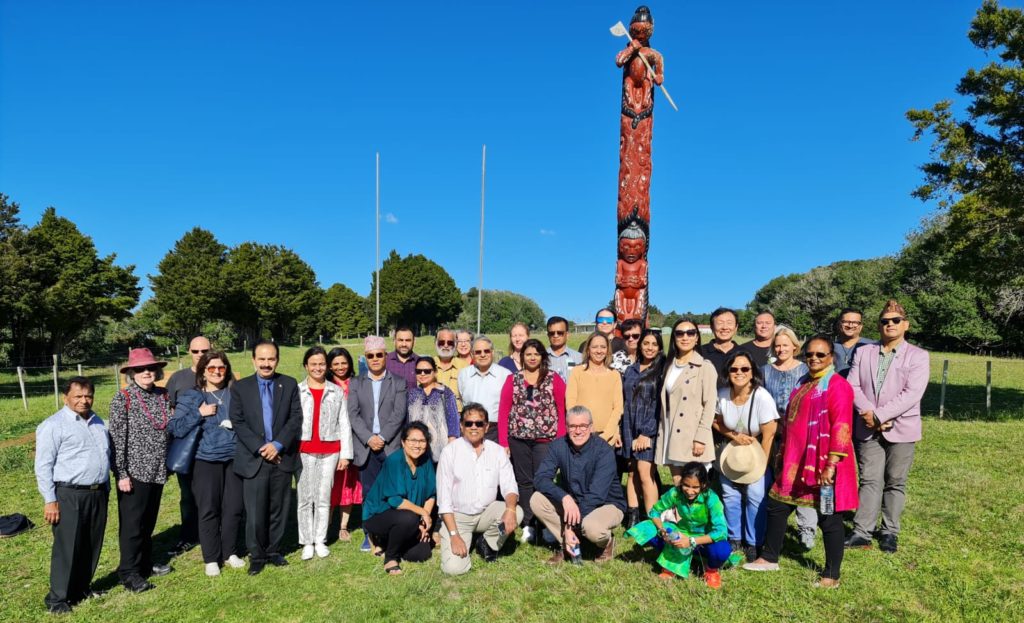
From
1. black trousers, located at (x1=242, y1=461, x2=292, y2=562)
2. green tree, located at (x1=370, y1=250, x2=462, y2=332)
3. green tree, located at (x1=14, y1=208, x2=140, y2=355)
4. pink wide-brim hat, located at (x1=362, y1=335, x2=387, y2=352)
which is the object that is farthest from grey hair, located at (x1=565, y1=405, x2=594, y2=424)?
green tree, located at (x1=370, y1=250, x2=462, y2=332)

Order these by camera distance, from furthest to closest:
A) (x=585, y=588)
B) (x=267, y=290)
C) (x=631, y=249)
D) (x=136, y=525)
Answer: (x=267, y=290)
(x=631, y=249)
(x=136, y=525)
(x=585, y=588)

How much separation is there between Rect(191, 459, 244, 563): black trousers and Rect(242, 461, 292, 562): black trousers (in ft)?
0.39

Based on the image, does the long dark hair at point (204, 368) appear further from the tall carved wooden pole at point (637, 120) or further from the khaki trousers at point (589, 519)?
the tall carved wooden pole at point (637, 120)

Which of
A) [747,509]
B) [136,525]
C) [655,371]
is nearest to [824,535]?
[747,509]

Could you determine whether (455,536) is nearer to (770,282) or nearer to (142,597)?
(142,597)

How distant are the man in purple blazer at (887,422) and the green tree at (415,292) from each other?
51506 mm

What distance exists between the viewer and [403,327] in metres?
5.83

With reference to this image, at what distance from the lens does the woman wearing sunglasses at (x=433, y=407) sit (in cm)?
534

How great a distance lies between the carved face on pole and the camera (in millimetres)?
10531

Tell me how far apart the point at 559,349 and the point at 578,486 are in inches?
65.6

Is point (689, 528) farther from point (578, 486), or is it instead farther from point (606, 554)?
point (578, 486)

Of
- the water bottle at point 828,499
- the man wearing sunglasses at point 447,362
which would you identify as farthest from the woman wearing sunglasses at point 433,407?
the water bottle at point 828,499

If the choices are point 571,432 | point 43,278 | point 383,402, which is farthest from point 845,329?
point 43,278

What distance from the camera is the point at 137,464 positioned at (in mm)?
4430
